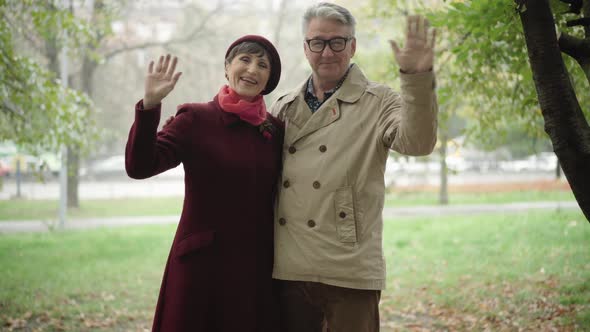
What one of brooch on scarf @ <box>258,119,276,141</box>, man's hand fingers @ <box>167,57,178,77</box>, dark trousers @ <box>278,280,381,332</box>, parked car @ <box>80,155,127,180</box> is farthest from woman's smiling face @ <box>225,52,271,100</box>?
parked car @ <box>80,155,127,180</box>

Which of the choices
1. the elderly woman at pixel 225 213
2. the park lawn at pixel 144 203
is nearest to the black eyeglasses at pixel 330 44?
the elderly woman at pixel 225 213

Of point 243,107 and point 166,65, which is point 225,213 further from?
point 166,65

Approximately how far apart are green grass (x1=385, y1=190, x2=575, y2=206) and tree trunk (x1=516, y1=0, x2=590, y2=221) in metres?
15.6

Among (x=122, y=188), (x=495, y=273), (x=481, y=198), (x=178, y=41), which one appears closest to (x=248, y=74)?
(x=495, y=273)

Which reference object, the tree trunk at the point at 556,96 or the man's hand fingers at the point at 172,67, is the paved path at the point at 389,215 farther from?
the tree trunk at the point at 556,96

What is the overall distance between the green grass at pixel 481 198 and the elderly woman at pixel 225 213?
16.0 meters

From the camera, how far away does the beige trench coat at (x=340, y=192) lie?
293cm

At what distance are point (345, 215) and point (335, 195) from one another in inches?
4.6

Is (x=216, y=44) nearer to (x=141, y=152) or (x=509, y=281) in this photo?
(x=509, y=281)

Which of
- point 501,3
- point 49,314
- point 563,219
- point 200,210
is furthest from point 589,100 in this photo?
point 563,219

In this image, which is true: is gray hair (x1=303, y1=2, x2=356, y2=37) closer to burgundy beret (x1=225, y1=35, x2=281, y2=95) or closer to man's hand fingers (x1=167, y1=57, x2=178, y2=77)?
burgundy beret (x1=225, y1=35, x2=281, y2=95)

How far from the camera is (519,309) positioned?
6.32 m

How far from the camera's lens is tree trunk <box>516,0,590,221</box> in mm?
3148

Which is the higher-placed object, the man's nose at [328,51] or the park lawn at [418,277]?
the man's nose at [328,51]
